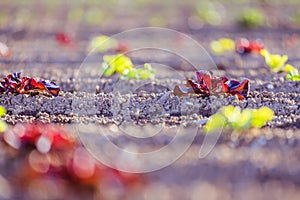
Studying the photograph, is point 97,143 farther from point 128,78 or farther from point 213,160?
point 128,78

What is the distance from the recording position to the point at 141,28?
7.92m

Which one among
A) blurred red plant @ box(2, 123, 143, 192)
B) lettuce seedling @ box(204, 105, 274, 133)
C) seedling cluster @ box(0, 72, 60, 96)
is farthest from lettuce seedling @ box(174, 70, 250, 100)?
blurred red plant @ box(2, 123, 143, 192)

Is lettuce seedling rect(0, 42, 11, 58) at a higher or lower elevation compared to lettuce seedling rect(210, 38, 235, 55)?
lower

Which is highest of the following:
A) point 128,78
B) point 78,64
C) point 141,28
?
point 141,28

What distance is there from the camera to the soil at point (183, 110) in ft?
10.0

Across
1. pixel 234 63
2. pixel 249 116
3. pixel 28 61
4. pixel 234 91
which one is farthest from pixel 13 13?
pixel 249 116

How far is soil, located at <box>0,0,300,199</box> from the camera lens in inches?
120

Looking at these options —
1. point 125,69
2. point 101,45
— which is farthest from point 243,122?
point 101,45

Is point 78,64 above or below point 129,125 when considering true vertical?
above

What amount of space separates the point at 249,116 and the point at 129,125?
2.87 feet

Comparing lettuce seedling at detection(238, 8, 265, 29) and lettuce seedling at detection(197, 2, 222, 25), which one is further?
lettuce seedling at detection(197, 2, 222, 25)

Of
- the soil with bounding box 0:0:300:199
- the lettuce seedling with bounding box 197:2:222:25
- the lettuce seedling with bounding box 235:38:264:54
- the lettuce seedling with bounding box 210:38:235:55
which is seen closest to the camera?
the soil with bounding box 0:0:300:199

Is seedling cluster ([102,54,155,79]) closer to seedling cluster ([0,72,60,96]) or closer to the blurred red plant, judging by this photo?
seedling cluster ([0,72,60,96])

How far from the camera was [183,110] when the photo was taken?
169 inches
